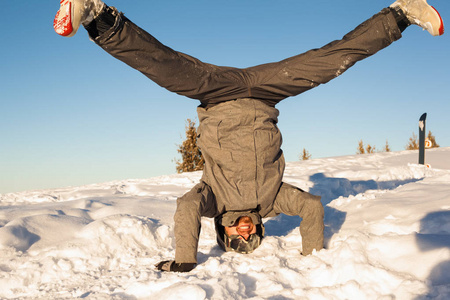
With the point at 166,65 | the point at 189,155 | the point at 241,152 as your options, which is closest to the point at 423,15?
the point at 241,152

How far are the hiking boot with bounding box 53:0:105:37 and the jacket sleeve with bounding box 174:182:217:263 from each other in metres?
1.26

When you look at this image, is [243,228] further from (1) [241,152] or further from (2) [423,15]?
(2) [423,15]

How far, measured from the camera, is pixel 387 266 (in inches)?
79.9

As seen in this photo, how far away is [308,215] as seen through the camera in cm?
263

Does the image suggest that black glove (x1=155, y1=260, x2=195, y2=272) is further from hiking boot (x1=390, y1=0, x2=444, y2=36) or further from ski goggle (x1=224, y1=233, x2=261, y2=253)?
hiking boot (x1=390, y1=0, x2=444, y2=36)

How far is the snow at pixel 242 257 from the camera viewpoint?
6.06 ft

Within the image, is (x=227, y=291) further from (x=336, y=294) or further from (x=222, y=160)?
(x=222, y=160)

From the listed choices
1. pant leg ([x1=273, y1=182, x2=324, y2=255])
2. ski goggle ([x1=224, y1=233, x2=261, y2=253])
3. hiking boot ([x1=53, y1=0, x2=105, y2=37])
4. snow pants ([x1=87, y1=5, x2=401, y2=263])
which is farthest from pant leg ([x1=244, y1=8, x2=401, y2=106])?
hiking boot ([x1=53, y1=0, x2=105, y2=37])

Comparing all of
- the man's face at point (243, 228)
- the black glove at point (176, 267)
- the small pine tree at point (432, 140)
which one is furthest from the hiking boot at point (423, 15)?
the small pine tree at point (432, 140)

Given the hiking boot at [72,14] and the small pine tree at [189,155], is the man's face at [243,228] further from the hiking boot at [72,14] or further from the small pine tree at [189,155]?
the small pine tree at [189,155]

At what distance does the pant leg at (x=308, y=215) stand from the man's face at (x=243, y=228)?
32cm

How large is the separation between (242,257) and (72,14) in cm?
187

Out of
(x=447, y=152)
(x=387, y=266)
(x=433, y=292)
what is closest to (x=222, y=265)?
(x=387, y=266)

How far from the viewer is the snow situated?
1847 mm
